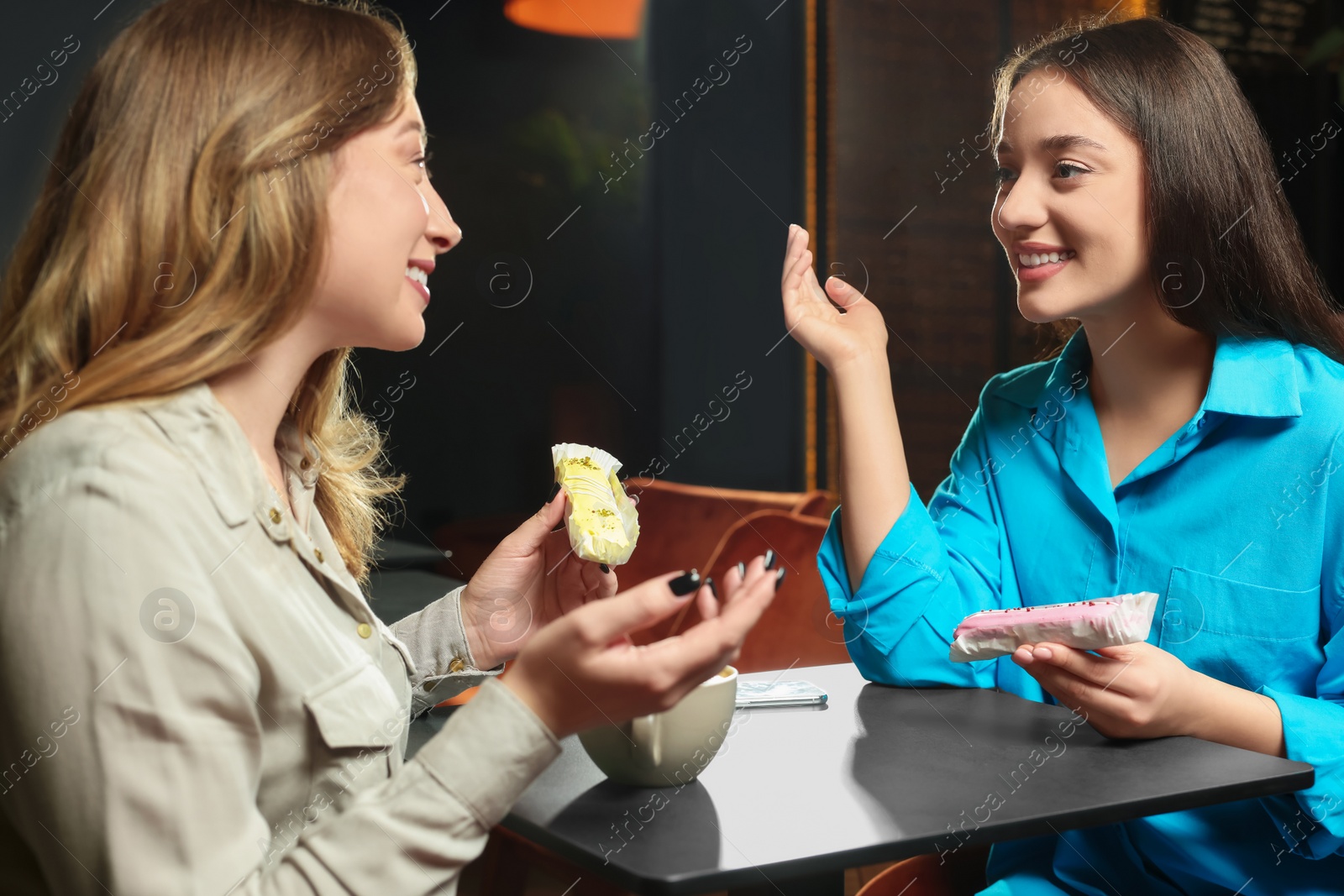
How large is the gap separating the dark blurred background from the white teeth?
3.82 feet

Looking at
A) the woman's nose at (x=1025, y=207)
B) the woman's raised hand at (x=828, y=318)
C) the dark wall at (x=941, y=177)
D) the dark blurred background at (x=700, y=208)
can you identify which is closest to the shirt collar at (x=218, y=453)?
the woman's raised hand at (x=828, y=318)

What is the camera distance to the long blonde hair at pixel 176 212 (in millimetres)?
837

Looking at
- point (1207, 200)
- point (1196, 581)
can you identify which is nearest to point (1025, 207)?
point (1207, 200)

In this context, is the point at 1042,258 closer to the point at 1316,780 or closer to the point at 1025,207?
the point at 1025,207

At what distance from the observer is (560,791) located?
0.89 metres

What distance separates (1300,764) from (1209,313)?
0.59 m

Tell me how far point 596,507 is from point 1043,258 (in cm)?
67

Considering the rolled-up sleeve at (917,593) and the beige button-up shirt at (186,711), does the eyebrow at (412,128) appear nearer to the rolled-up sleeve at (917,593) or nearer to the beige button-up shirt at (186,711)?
the beige button-up shirt at (186,711)

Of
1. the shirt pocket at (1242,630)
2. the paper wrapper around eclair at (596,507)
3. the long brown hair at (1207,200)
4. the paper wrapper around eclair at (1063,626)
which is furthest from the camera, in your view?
the long brown hair at (1207,200)

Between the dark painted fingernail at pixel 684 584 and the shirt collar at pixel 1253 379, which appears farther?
the shirt collar at pixel 1253 379

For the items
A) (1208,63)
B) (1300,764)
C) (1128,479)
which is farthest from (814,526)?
(1300,764)

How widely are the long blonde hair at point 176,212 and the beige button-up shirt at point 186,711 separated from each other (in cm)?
5

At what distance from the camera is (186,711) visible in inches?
27.9

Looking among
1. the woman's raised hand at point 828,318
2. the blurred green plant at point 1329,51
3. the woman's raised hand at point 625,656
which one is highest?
the woman's raised hand at point 625,656
